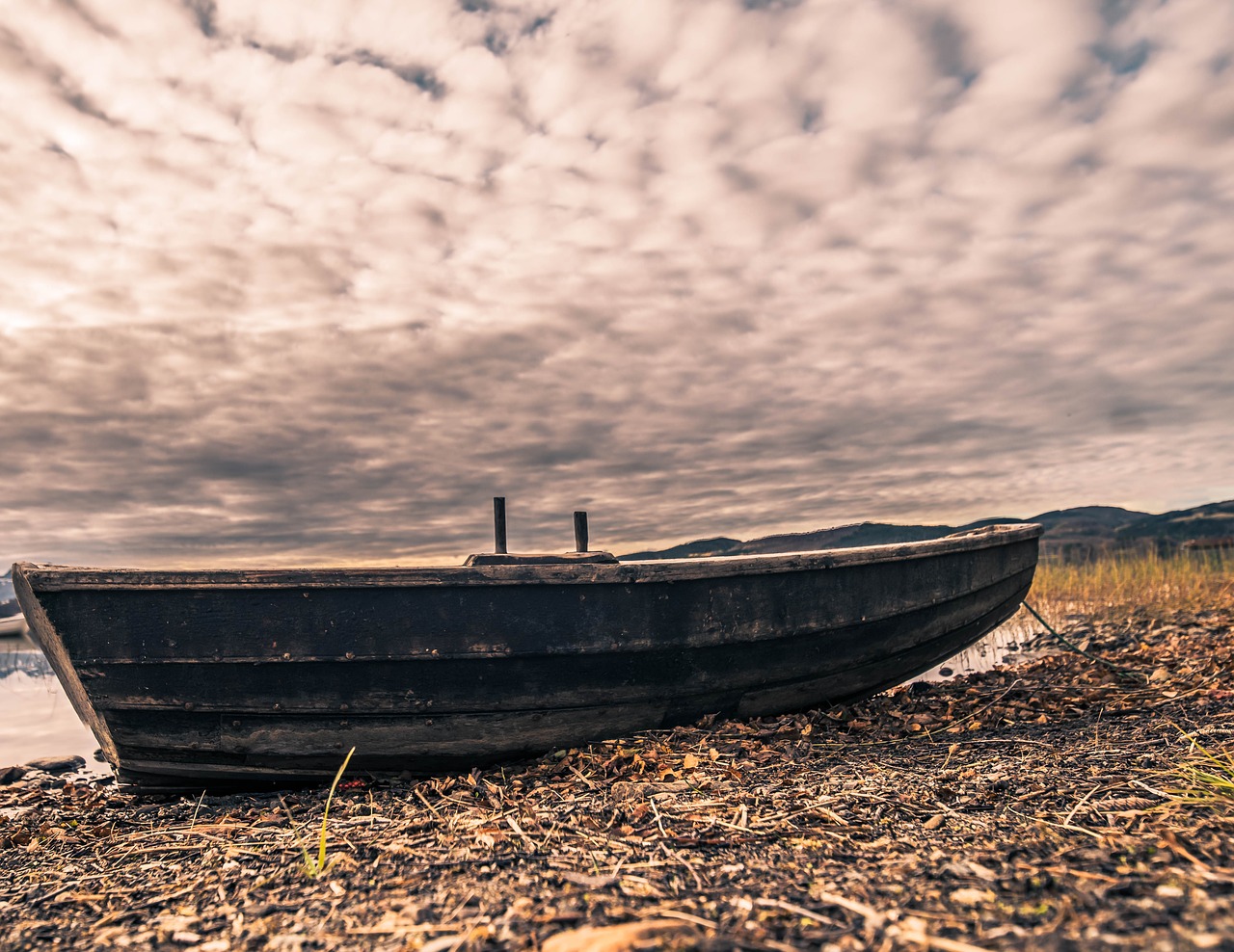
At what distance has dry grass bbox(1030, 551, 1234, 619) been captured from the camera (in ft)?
47.3

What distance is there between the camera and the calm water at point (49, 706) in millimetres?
9453

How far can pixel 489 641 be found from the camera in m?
5.13

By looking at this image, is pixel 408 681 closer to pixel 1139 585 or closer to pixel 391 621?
pixel 391 621

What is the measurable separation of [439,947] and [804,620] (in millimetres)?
3985

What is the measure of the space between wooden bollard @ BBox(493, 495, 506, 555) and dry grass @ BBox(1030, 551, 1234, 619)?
40.8ft

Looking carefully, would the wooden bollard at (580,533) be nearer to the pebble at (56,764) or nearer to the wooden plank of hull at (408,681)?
the wooden plank of hull at (408,681)

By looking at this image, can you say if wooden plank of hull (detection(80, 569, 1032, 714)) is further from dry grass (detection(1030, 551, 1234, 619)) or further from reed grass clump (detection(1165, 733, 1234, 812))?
dry grass (detection(1030, 551, 1234, 619))

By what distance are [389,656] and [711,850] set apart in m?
2.55

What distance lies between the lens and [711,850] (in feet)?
11.2

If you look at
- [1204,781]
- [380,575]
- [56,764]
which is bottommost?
[56,764]

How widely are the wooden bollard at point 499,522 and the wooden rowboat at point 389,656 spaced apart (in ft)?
6.82

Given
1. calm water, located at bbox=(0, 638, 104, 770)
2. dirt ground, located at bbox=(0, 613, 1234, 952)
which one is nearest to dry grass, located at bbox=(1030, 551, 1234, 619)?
dirt ground, located at bbox=(0, 613, 1234, 952)

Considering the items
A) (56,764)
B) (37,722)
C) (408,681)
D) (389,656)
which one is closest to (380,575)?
(389,656)

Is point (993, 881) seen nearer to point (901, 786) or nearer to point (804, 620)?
point (901, 786)
